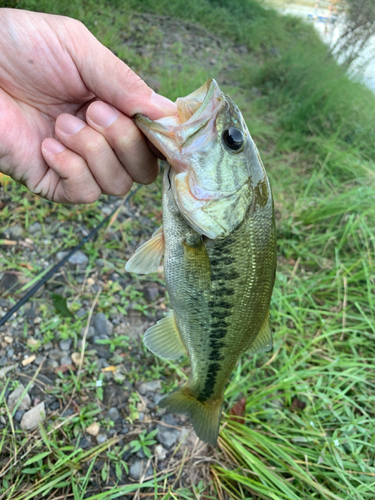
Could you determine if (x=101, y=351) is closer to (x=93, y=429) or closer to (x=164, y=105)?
(x=93, y=429)

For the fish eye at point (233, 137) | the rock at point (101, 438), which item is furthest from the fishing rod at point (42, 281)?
the fish eye at point (233, 137)

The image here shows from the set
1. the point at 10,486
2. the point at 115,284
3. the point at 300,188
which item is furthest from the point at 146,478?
the point at 300,188

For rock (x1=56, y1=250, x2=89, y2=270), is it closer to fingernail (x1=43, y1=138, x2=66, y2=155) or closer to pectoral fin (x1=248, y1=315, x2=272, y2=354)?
fingernail (x1=43, y1=138, x2=66, y2=155)

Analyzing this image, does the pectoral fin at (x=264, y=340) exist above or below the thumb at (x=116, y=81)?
below

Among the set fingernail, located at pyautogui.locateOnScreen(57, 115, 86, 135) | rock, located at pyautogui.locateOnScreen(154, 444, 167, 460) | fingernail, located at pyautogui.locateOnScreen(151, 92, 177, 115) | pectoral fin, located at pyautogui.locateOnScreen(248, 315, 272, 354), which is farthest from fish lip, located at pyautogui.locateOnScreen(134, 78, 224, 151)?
rock, located at pyautogui.locateOnScreen(154, 444, 167, 460)

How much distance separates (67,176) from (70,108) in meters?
0.45

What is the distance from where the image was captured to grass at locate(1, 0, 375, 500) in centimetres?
210

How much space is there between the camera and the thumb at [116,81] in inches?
58.8

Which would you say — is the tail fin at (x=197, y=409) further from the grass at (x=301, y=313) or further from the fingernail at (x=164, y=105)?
the fingernail at (x=164, y=105)

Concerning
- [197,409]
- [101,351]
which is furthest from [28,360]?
[197,409]

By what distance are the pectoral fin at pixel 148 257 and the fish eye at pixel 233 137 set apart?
1.74 feet

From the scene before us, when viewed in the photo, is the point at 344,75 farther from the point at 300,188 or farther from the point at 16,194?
the point at 16,194

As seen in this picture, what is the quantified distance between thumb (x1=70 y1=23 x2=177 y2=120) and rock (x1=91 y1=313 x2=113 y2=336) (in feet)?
5.53

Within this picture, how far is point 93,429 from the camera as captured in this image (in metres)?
2.14
